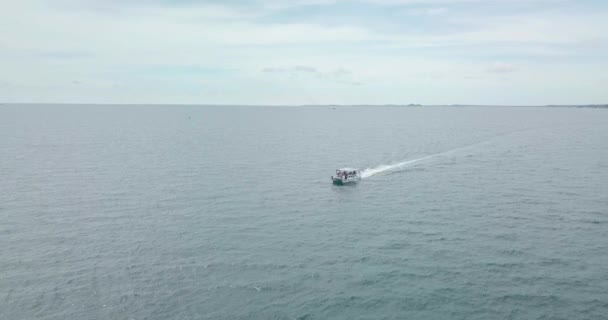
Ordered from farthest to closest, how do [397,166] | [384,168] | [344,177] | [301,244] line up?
1. [397,166]
2. [384,168]
3. [344,177]
4. [301,244]

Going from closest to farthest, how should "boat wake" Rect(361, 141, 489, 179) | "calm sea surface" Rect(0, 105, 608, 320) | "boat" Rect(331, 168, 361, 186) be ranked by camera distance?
"calm sea surface" Rect(0, 105, 608, 320), "boat" Rect(331, 168, 361, 186), "boat wake" Rect(361, 141, 489, 179)

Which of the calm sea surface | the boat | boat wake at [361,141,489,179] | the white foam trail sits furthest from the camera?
boat wake at [361,141,489,179]

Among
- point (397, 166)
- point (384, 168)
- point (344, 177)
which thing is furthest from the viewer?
point (397, 166)

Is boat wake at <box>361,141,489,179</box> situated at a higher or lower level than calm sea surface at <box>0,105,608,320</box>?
higher

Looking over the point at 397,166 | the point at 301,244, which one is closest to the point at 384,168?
the point at 397,166

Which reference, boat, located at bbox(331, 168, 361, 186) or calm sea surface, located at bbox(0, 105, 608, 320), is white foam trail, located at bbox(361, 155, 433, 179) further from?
boat, located at bbox(331, 168, 361, 186)

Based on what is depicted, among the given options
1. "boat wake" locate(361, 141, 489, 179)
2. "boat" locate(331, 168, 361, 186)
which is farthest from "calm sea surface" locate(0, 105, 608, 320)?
"boat wake" locate(361, 141, 489, 179)

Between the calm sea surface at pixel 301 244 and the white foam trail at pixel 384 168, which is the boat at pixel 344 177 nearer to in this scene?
the calm sea surface at pixel 301 244

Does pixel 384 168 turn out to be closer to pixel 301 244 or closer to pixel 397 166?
pixel 397 166

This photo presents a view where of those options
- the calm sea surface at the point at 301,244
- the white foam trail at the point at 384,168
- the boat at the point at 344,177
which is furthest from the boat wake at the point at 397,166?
the boat at the point at 344,177
